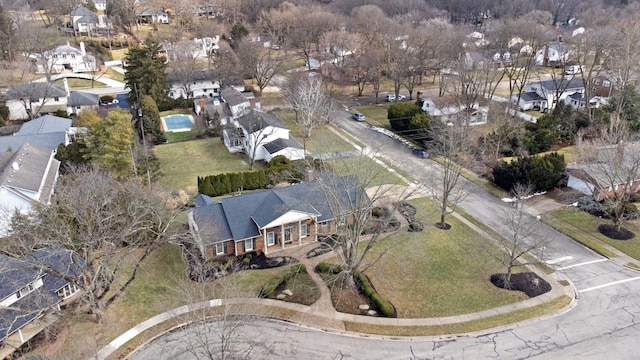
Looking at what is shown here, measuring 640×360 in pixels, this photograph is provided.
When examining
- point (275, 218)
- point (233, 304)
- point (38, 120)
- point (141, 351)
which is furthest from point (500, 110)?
point (38, 120)

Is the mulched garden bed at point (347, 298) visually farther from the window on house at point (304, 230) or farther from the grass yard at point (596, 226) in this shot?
the grass yard at point (596, 226)

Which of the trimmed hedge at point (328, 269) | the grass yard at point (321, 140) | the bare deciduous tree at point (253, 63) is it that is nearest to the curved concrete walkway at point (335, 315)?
the trimmed hedge at point (328, 269)

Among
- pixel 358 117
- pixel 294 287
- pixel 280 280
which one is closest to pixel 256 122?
pixel 358 117

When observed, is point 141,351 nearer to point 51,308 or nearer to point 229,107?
point 51,308

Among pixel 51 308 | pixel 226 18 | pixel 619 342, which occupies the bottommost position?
pixel 619 342

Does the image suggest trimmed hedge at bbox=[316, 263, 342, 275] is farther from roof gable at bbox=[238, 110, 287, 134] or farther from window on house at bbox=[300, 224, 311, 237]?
roof gable at bbox=[238, 110, 287, 134]

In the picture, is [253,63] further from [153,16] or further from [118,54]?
[153,16]

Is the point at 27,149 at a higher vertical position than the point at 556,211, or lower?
higher
